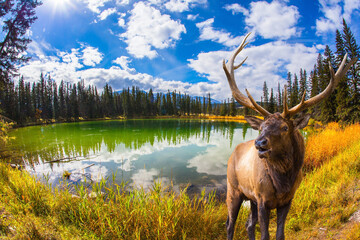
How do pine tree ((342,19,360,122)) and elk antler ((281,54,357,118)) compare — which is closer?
elk antler ((281,54,357,118))

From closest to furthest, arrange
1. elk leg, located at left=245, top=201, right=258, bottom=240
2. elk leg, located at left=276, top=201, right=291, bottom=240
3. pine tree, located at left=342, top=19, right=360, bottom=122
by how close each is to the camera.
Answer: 1. elk leg, located at left=276, top=201, right=291, bottom=240
2. elk leg, located at left=245, top=201, right=258, bottom=240
3. pine tree, located at left=342, top=19, right=360, bottom=122

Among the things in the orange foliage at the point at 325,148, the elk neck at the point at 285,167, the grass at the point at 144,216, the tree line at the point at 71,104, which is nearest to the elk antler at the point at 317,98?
the elk neck at the point at 285,167

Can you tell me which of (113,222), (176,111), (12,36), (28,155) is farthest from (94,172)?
(176,111)

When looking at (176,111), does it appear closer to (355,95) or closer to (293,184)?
(355,95)

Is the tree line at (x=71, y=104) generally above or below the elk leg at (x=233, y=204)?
above

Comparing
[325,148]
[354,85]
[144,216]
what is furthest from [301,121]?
[354,85]

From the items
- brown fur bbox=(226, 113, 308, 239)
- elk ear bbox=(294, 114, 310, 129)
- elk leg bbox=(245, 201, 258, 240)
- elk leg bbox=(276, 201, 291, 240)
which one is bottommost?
elk leg bbox=(245, 201, 258, 240)

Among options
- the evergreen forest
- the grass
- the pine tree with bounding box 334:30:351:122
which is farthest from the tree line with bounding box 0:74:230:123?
the pine tree with bounding box 334:30:351:122

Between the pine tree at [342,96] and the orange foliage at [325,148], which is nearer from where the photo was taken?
the orange foliage at [325,148]

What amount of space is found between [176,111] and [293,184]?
3318 inches

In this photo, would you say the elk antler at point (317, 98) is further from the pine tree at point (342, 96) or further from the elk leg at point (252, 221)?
the pine tree at point (342, 96)

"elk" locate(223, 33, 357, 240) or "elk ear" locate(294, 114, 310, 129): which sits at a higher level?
"elk ear" locate(294, 114, 310, 129)

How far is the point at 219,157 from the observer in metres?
11.3

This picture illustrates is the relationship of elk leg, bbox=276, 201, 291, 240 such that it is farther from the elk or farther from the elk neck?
the elk neck
